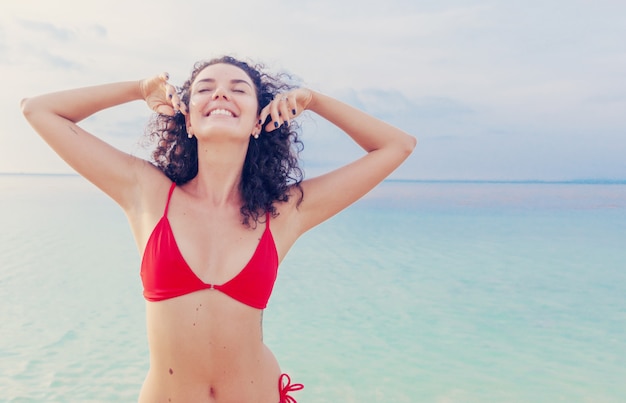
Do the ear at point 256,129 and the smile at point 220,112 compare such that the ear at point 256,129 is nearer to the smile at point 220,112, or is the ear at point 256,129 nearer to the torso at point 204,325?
the smile at point 220,112

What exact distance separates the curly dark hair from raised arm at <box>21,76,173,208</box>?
0.18m

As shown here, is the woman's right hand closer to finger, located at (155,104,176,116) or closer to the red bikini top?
finger, located at (155,104,176,116)

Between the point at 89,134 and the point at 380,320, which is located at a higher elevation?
the point at 89,134

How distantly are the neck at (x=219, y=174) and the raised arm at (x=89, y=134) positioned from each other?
0.20 meters

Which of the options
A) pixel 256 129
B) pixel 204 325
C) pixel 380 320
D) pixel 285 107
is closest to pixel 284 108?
pixel 285 107

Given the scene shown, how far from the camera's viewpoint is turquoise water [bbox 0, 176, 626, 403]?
5605 mm

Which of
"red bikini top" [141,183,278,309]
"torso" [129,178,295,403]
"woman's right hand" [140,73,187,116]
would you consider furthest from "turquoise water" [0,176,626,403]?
"woman's right hand" [140,73,187,116]

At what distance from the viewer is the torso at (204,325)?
229cm

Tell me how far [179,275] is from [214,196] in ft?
1.34

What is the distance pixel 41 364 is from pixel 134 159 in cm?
428

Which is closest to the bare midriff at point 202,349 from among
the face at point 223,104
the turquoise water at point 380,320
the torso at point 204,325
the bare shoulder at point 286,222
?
the torso at point 204,325

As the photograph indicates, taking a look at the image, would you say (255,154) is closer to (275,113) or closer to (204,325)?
(275,113)

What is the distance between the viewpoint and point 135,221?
7.95ft

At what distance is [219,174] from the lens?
253cm
